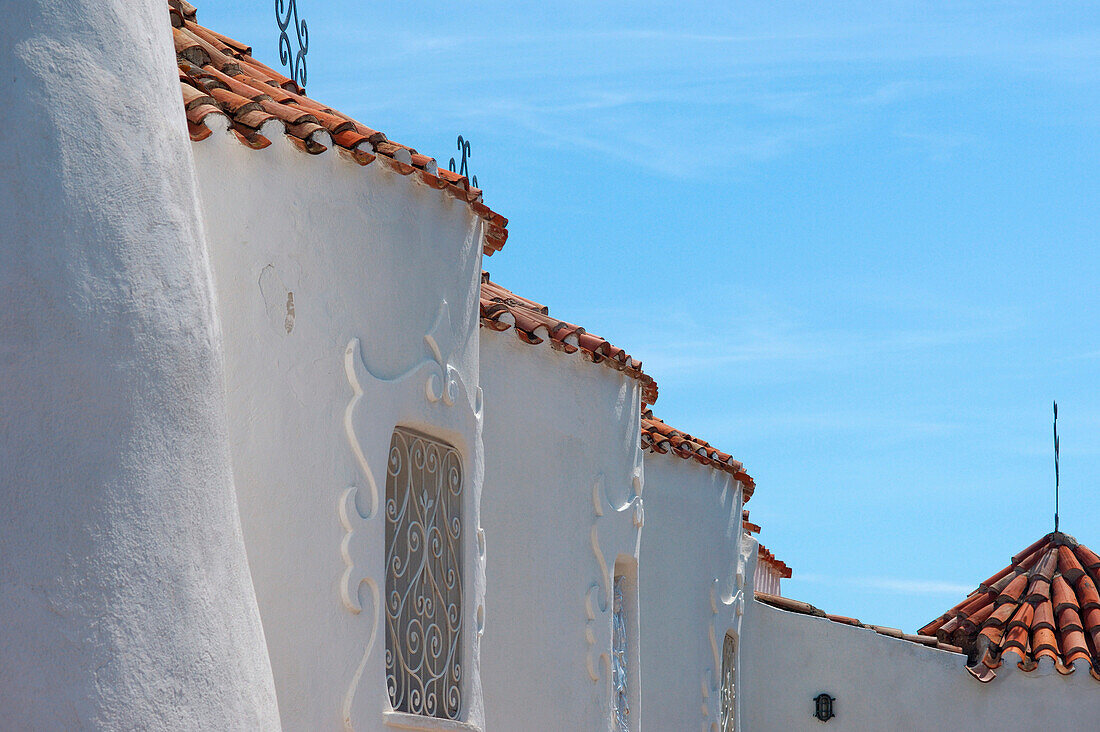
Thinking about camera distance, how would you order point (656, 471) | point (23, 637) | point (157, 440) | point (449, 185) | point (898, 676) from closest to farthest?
point (23, 637) → point (157, 440) → point (449, 185) → point (656, 471) → point (898, 676)

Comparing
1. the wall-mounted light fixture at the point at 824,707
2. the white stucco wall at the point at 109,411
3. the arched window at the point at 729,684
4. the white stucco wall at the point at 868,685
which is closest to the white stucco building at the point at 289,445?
the white stucco wall at the point at 109,411

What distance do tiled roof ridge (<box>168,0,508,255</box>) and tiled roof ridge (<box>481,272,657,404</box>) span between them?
1190 millimetres

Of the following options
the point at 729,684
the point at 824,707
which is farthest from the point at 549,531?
the point at 824,707

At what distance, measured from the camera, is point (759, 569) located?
59.1 feet

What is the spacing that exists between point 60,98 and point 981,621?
506 inches

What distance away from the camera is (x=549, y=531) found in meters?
10.3

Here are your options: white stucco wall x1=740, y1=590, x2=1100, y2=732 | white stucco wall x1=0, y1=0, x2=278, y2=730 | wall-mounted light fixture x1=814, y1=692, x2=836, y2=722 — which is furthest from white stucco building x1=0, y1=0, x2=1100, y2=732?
wall-mounted light fixture x1=814, y1=692, x2=836, y2=722

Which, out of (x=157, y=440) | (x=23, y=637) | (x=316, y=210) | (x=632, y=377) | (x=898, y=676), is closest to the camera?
(x=23, y=637)

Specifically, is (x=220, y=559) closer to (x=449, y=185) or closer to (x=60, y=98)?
(x=60, y=98)

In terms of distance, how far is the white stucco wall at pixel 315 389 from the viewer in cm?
698

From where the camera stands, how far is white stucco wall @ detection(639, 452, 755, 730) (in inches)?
503

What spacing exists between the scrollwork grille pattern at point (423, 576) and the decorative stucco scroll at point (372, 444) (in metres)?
0.16

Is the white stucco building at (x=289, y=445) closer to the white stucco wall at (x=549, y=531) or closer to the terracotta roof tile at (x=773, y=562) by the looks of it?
the white stucco wall at (x=549, y=531)

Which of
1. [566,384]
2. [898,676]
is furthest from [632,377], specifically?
[898,676]
